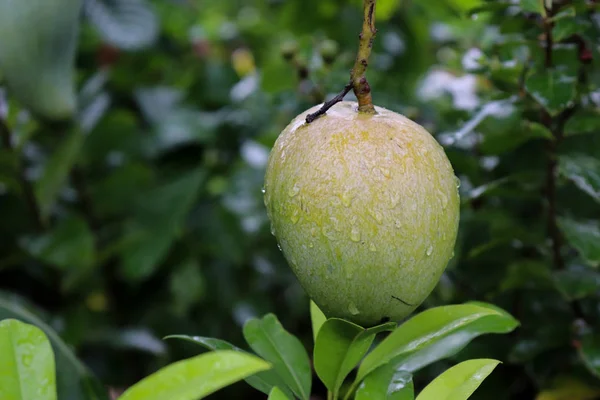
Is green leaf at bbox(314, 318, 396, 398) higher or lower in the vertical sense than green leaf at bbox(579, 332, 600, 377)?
higher

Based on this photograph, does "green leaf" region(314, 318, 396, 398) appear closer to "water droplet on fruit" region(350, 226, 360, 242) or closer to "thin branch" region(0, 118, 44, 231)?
"water droplet on fruit" region(350, 226, 360, 242)

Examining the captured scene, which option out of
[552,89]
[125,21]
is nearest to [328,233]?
[552,89]

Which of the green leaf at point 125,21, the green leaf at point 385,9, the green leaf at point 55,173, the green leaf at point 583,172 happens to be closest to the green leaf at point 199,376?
the green leaf at point 583,172

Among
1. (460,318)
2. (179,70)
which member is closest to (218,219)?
(179,70)

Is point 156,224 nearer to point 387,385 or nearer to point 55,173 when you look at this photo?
point 55,173

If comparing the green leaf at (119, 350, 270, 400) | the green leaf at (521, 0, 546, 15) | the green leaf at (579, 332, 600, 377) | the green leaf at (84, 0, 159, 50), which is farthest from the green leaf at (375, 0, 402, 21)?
the green leaf at (119, 350, 270, 400)

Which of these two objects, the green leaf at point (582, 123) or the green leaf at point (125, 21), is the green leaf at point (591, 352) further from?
the green leaf at point (125, 21)
